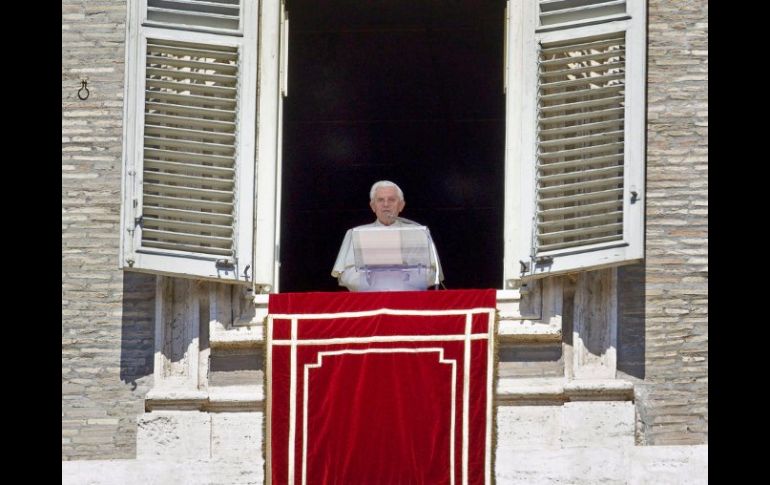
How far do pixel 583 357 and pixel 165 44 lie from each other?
2.41 m

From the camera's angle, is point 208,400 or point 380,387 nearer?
point 380,387

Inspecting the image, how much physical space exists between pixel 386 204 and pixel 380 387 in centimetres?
138

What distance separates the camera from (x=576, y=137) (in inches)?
438

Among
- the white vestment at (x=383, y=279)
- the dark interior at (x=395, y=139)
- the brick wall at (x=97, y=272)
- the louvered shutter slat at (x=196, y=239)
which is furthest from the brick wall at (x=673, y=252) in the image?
the dark interior at (x=395, y=139)

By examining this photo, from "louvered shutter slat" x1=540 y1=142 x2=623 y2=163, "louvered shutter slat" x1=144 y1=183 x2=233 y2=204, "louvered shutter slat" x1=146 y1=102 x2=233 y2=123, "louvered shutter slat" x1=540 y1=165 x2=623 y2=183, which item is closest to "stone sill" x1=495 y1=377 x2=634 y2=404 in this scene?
"louvered shutter slat" x1=540 y1=165 x2=623 y2=183

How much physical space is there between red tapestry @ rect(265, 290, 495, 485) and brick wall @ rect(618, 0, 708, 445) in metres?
0.74

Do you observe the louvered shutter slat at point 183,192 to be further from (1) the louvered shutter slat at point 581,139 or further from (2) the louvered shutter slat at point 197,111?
(1) the louvered shutter slat at point 581,139

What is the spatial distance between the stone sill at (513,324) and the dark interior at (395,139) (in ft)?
10.3

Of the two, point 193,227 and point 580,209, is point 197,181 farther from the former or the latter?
point 580,209

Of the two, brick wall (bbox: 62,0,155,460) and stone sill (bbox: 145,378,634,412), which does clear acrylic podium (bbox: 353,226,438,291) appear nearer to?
stone sill (bbox: 145,378,634,412)

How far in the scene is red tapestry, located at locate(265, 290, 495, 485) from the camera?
10.7 metres

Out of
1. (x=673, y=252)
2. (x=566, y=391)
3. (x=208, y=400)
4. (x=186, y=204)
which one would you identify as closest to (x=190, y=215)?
(x=186, y=204)

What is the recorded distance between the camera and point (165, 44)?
1128 centimetres

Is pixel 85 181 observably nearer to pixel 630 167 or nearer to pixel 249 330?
pixel 249 330
